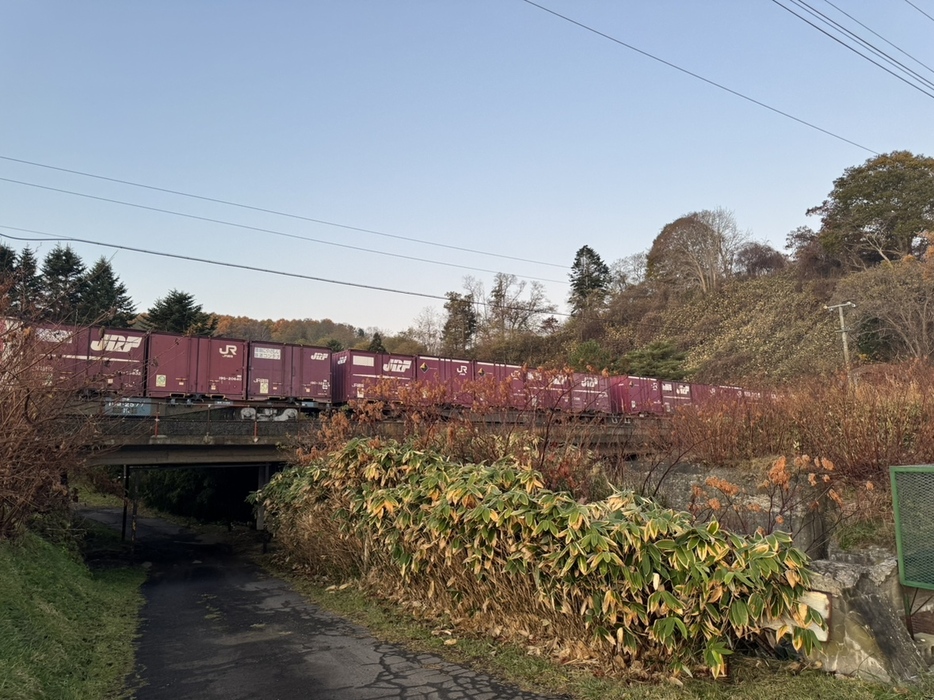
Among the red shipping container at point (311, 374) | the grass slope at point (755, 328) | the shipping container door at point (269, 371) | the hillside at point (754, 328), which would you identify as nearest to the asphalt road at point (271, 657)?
the shipping container door at point (269, 371)

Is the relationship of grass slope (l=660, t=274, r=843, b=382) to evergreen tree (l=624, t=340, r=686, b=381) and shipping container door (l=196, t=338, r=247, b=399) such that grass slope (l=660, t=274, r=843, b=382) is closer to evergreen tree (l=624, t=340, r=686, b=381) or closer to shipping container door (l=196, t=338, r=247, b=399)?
evergreen tree (l=624, t=340, r=686, b=381)

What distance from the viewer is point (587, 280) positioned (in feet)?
223

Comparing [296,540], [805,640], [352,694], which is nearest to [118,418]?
[296,540]

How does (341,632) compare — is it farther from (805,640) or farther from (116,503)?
(116,503)

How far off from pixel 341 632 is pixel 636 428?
5.99m

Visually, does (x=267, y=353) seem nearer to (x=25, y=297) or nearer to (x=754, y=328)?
(x=25, y=297)

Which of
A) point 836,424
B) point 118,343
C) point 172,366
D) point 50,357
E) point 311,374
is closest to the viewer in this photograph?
point 836,424

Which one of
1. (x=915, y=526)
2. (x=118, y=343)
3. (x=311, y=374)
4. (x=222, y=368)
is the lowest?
(x=915, y=526)

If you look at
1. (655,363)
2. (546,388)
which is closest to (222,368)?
(546,388)

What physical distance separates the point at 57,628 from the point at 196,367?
1639 centimetres

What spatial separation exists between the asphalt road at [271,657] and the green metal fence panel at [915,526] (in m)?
3.15

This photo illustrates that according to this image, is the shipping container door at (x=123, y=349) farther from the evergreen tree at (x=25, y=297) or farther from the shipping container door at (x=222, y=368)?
the evergreen tree at (x=25, y=297)

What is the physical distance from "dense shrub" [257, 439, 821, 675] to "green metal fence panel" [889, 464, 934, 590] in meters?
0.97

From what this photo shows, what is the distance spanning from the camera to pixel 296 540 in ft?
34.8
